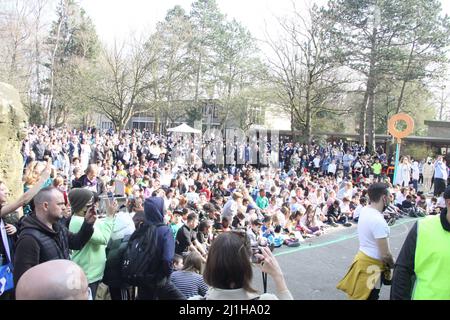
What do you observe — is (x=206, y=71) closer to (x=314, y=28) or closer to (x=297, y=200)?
(x=314, y=28)

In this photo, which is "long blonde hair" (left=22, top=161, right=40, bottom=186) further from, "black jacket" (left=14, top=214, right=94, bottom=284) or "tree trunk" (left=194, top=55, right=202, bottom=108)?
"tree trunk" (left=194, top=55, right=202, bottom=108)

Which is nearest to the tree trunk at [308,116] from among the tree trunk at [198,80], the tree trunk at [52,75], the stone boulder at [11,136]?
the tree trunk at [198,80]

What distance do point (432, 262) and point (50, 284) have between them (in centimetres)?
209

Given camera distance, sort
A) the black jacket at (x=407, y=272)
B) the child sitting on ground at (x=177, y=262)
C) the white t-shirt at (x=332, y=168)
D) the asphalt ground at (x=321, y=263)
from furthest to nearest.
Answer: the white t-shirt at (x=332, y=168) → the asphalt ground at (x=321, y=263) → the child sitting on ground at (x=177, y=262) → the black jacket at (x=407, y=272)

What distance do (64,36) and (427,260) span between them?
3666cm

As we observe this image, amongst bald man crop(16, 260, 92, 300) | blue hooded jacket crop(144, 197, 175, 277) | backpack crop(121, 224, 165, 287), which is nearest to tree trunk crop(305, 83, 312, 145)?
blue hooded jacket crop(144, 197, 175, 277)

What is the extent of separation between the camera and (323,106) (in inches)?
1006

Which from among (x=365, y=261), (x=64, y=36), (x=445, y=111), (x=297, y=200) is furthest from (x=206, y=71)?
(x=365, y=261)

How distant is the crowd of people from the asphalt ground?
46cm

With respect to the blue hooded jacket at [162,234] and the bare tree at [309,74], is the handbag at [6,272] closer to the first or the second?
the blue hooded jacket at [162,234]

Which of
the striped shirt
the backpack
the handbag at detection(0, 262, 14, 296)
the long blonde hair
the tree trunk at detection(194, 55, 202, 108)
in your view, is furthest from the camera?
the tree trunk at detection(194, 55, 202, 108)

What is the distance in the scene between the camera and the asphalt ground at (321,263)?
568 cm

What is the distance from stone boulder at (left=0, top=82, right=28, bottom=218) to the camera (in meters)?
5.40

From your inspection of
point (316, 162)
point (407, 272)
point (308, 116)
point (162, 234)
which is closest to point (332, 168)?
point (316, 162)
